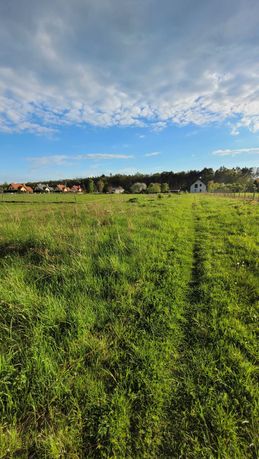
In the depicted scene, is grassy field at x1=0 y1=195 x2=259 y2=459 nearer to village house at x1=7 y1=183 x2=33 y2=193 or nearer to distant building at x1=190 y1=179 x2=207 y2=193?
distant building at x1=190 y1=179 x2=207 y2=193

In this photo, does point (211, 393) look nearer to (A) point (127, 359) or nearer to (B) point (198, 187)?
(A) point (127, 359)

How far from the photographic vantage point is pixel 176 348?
9.82 ft

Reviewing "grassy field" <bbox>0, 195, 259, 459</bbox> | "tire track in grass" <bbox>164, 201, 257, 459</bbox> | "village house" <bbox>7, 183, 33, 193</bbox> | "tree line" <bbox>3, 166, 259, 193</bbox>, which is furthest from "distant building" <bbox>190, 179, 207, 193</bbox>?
"tire track in grass" <bbox>164, 201, 257, 459</bbox>

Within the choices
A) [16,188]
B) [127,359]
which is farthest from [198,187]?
[127,359]

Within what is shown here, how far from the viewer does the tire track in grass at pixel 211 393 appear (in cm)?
195

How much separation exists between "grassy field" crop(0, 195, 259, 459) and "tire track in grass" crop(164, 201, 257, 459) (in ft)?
0.04

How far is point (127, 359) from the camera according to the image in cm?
284

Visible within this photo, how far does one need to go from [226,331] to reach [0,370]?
2.95 metres

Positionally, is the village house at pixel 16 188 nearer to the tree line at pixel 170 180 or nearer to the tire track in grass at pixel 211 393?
the tree line at pixel 170 180

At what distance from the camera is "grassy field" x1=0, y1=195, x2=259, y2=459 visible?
2006mm

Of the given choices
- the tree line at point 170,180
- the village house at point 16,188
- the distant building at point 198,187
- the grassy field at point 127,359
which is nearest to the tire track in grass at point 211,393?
the grassy field at point 127,359

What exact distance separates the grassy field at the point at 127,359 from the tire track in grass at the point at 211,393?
1 centimetres

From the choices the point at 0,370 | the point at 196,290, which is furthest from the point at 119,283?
the point at 0,370

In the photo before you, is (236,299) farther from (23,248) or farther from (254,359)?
(23,248)
